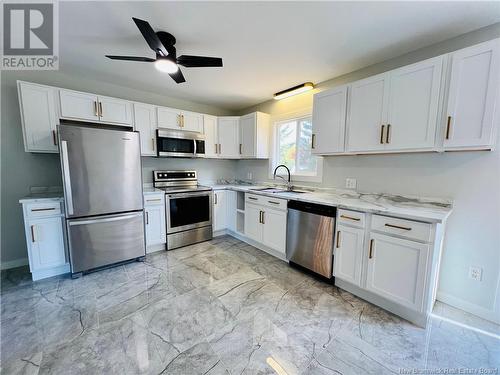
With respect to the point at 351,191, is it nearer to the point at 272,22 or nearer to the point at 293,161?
the point at 293,161

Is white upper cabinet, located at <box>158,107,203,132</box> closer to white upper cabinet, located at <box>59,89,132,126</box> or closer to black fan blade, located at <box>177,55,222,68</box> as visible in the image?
white upper cabinet, located at <box>59,89,132,126</box>

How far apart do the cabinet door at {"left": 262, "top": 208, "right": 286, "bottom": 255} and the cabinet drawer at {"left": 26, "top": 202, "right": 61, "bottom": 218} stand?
2.50 metres

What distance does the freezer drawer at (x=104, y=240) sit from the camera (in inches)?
91.0

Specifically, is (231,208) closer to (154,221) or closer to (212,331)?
(154,221)

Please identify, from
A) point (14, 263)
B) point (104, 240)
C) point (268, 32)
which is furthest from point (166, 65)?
point (14, 263)

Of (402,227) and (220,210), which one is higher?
(402,227)

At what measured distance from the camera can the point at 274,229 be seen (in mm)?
2842

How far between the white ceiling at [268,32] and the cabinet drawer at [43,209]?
1679mm

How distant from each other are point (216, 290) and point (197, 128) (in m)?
2.67

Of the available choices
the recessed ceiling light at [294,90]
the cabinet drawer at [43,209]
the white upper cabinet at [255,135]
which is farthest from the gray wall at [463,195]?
the cabinet drawer at [43,209]

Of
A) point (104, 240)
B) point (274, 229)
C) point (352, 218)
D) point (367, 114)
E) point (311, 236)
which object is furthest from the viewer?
point (274, 229)

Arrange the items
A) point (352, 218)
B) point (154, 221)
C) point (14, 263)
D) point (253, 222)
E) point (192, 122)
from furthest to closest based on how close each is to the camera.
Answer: point (192, 122), point (253, 222), point (154, 221), point (14, 263), point (352, 218)

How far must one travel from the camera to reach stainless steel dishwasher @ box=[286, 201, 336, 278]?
220cm

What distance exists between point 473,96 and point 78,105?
13.4 ft
